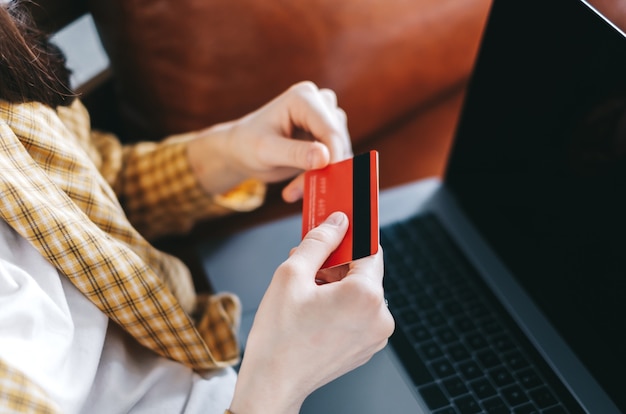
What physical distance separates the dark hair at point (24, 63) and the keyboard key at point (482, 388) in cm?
52

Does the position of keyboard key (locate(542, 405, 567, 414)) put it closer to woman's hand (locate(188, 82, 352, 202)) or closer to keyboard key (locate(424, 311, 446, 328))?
keyboard key (locate(424, 311, 446, 328))

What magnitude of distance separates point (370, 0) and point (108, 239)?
52cm

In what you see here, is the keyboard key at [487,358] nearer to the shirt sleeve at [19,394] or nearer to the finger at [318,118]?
the finger at [318,118]

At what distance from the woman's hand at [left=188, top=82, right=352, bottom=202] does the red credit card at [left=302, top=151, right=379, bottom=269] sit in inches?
1.0

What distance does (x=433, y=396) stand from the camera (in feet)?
2.00

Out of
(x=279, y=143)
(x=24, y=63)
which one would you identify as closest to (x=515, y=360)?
(x=279, y=143)

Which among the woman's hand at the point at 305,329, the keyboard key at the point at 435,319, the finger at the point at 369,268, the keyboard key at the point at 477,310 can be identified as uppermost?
the finger at the point at 369,268

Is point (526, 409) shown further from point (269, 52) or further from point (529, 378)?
point (269, 52)


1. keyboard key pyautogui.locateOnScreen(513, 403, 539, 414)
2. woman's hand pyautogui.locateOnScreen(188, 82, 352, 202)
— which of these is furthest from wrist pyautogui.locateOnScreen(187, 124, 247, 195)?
keyboard key pyautogui.locateOnScreen(513, 403, 539, 414)

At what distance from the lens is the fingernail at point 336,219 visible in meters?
0.54

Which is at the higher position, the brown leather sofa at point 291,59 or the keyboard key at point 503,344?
the brown leather sofa at point 291,59

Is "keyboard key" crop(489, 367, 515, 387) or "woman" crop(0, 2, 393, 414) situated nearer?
"woman" crop(0, 2, 393, 414)

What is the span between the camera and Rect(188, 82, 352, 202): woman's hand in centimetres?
65

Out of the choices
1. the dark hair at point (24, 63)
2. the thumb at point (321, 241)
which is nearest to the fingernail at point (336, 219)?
the thumb at point (321, 241)
